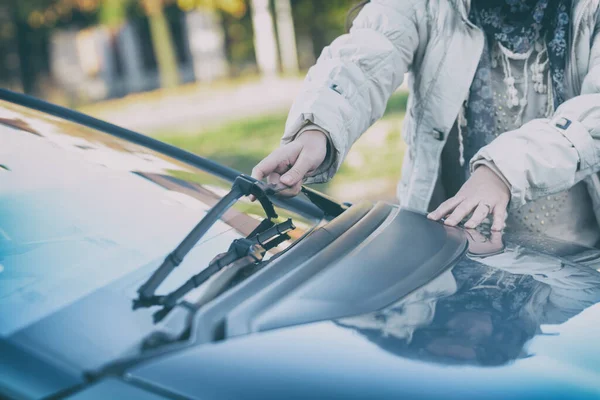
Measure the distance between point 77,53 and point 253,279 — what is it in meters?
18.7

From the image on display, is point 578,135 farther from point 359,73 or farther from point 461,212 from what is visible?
point 359,73

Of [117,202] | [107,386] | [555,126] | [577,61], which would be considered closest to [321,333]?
[107,386]

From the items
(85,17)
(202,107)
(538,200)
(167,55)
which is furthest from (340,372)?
(85,17)

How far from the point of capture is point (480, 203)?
1516 mm

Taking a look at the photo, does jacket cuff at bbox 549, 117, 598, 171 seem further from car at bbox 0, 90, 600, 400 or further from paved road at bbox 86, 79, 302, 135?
paved road at bbox 86, 79, 302, 135

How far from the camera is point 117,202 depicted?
1531 millimetres

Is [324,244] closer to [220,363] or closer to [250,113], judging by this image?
[220,363]

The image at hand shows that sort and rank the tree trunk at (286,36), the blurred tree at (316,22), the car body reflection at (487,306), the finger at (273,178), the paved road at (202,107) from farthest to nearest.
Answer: the blurred tree at (316,22)
the tree trunk at (286,36)
the paved road at (202,107)
the finger at (273,178)
the car body reflection at (487,306)

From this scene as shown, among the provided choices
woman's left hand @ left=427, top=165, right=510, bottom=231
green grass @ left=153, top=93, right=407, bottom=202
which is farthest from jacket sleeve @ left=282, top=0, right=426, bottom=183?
green grass @ left=153, top=93, right=407, bottom=202

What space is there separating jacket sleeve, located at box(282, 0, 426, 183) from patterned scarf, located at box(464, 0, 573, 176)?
0.18 m

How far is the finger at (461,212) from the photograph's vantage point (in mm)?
1512

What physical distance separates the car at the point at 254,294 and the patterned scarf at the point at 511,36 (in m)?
0.35

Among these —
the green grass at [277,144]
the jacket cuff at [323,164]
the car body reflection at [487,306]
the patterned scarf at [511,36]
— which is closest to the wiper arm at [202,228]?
the jacket cuff at [323,164]

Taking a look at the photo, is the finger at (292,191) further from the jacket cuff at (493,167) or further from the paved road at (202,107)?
the paved road at (202,107)
